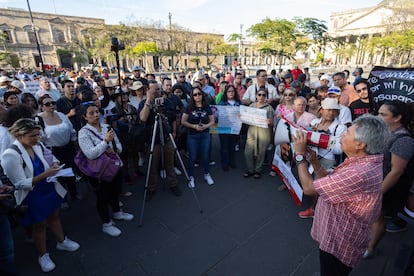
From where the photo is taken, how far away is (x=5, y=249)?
225 cm

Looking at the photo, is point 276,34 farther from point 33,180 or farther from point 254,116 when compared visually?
point 33,180

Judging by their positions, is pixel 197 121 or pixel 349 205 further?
pixel 197 121

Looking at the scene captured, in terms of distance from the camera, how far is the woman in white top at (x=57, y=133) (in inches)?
142

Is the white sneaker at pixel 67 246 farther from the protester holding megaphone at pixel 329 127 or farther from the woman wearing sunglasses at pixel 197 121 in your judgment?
the protester holding megaphone at pixel 329 127

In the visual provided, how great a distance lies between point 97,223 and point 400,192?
4.19 m

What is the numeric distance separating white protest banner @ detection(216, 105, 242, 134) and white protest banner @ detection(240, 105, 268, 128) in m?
0.24

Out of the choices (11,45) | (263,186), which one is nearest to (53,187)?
(263,186)

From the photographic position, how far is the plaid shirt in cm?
158

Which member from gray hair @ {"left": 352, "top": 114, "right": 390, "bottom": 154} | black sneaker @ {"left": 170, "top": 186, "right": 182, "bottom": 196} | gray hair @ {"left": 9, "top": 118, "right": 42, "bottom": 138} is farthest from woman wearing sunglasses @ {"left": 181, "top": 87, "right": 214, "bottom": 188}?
gray hair @ {"left": 352, "top": 114, "right": 390, "bottom": 154}

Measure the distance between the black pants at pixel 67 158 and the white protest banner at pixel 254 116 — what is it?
11.0 ft

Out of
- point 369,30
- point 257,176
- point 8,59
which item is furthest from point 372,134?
point 369,30

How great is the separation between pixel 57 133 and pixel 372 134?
13.9ft

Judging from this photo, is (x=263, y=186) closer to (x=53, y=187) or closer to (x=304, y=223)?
(x=304, y=223)

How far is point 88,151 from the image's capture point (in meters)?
2.89
